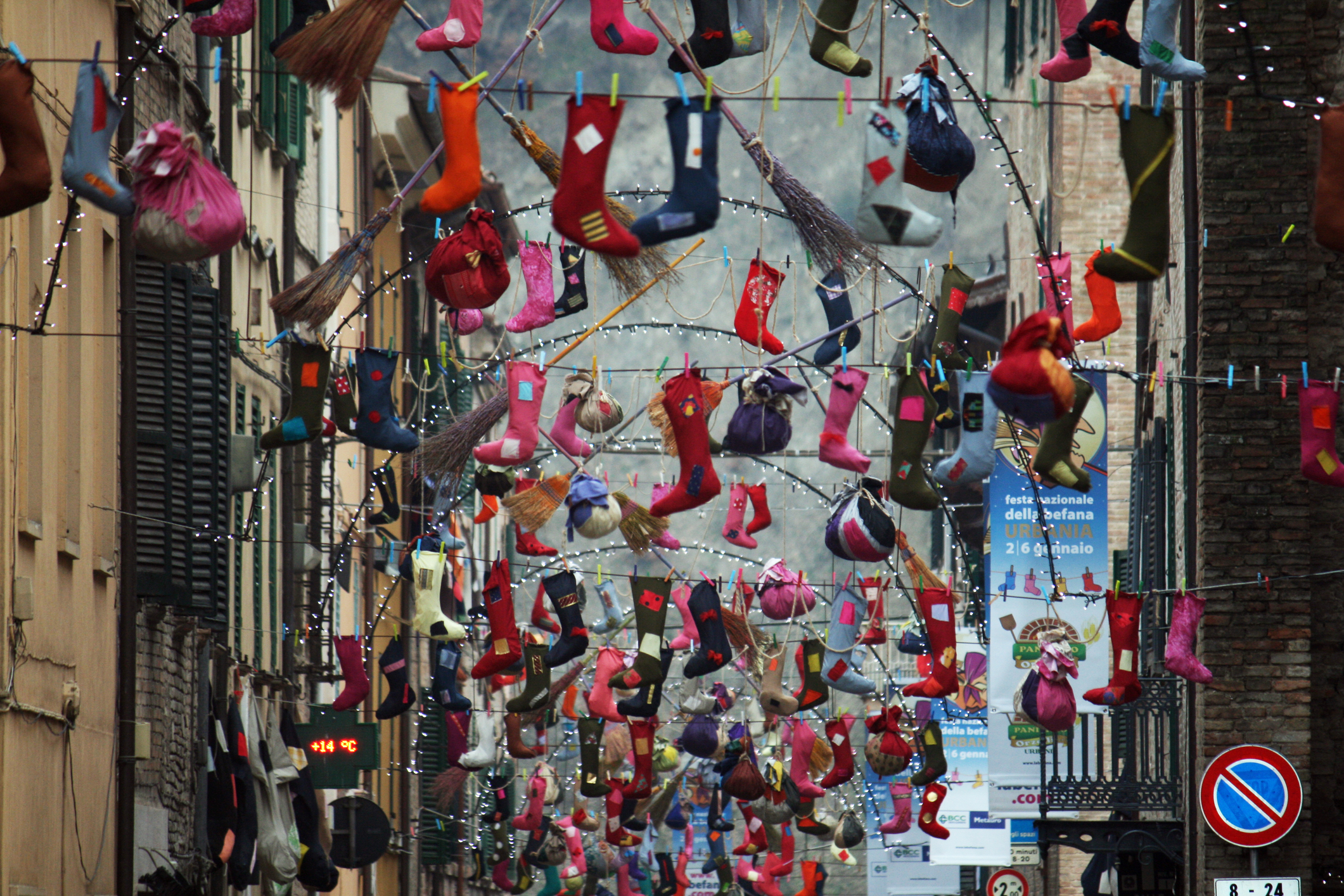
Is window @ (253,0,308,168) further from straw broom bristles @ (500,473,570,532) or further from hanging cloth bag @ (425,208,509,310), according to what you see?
hanging cloth bag @ (425,208,509,310)

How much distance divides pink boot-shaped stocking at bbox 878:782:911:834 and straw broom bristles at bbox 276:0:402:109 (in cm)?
1759

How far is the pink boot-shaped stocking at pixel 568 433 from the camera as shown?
16.8 metres

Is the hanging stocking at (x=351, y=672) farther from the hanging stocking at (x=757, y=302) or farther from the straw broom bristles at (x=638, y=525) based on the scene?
the hanging stocking at (x=757, y=302)

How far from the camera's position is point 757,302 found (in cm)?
1504

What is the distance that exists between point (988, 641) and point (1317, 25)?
5.84 metres

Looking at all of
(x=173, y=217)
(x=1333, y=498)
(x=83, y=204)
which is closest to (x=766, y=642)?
(x=1333, y=498)

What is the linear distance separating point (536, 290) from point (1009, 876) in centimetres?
1726

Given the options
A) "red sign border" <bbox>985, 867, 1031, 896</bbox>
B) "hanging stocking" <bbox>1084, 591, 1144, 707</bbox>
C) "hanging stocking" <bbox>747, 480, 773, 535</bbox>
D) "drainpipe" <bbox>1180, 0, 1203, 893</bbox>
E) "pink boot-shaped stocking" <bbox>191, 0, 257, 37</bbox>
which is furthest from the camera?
"red sign border" <bbox>985, 867, 1031, 896</bbox>

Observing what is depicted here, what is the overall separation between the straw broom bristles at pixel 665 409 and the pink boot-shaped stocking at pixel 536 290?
947 mm

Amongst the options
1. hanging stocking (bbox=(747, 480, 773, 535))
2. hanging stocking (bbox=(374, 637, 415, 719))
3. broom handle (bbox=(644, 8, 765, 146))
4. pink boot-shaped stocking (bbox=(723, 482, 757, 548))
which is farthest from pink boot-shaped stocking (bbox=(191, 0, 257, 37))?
hanging stocking (bbox=(374, 637, 415, 719))

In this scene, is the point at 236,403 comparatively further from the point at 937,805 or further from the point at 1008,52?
the point at 1008,52

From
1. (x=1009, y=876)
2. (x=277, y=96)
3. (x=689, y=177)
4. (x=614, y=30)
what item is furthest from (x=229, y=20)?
(x=1009, y=876)

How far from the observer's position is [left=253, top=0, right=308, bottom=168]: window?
22.4 m

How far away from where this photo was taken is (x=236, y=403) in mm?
20984
